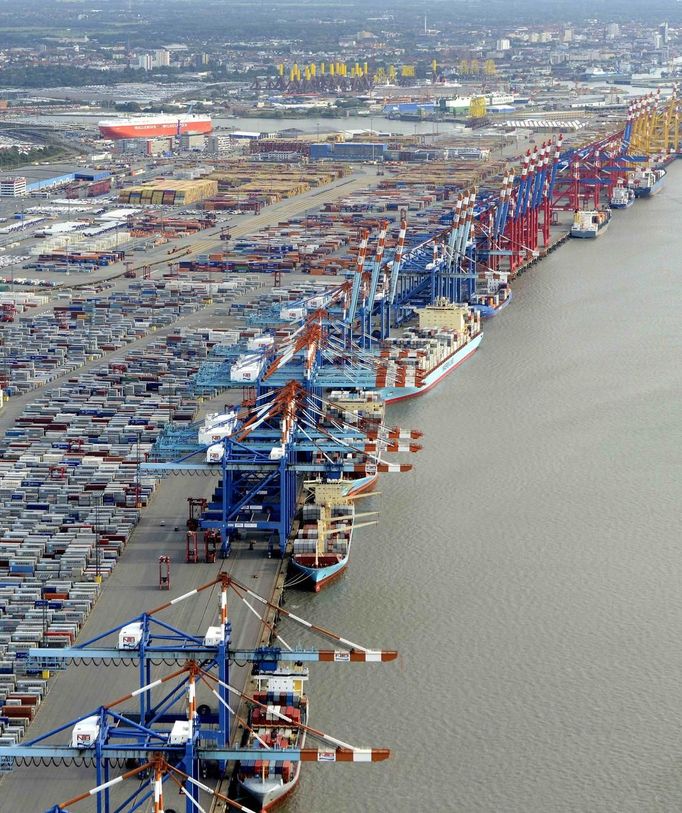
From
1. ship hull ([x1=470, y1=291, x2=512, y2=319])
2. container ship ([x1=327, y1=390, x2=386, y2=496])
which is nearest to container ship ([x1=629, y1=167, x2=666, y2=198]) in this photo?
ship hull ([x1=470, y1=291, x2=512, y2=319])

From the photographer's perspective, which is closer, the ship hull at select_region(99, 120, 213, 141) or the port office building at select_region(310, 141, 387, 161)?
the port office building at select_region(310, 141, 387, 161)

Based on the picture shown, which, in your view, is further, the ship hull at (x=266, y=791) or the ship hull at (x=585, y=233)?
the ship hull at (x=585, y=233)

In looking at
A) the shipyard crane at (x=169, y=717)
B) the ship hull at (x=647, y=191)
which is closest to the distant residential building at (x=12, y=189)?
the ship hull at (x=647, y=191)

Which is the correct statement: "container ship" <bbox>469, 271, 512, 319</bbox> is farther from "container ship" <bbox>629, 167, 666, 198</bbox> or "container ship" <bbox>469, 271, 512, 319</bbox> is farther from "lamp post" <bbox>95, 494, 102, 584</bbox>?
"container ship" <bbox>629, 167, 666, 198</bbox>

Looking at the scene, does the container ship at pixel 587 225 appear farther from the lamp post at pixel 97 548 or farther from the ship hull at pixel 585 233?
the lamp post at pixel 97 548

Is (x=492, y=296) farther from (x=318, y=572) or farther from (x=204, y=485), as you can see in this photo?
(x=318, y=572)

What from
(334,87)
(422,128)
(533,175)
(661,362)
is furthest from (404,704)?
(334,87)

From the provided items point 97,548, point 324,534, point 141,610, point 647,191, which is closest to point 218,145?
point 647,191
